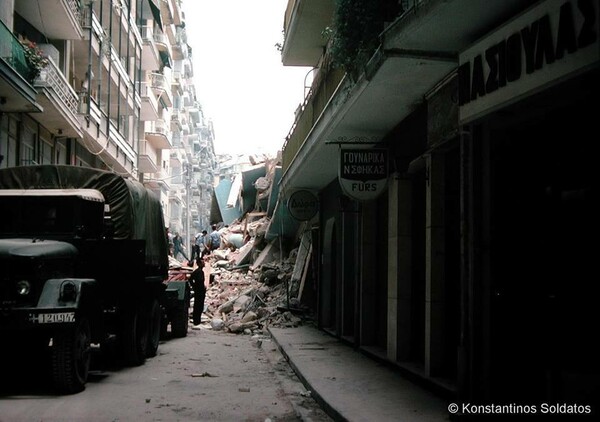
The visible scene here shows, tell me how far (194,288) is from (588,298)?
626 inches

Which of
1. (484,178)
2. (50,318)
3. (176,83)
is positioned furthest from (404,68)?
(176,83)

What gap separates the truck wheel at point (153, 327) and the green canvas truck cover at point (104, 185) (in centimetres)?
110

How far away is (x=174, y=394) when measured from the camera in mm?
9812

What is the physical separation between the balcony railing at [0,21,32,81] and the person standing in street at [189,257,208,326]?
262 inches

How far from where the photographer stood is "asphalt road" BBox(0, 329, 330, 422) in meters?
8.25

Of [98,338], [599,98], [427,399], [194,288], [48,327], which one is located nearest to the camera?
[599,98]

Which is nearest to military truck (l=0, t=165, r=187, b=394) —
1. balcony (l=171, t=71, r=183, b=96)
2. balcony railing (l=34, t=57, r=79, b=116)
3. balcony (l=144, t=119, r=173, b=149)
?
balcony railing (l=34, t=57, r=79, b=116)

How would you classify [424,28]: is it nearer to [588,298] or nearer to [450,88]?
[450,88]

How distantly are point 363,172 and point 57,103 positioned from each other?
526 inches

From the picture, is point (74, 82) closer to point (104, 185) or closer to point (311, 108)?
point (311, 108)

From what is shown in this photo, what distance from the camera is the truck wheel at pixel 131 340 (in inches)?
487

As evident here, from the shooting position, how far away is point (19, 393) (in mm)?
9484

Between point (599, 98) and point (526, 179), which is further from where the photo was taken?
point (526, 179)

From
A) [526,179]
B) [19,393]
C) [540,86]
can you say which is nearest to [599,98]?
[540,86]
